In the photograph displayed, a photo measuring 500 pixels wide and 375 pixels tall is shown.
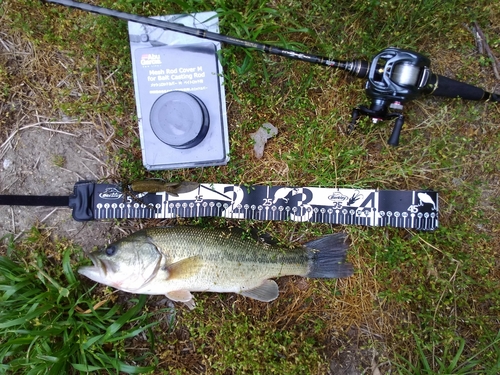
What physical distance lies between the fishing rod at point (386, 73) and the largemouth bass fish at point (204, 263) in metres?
1.11

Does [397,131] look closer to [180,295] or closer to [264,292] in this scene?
[264,292]

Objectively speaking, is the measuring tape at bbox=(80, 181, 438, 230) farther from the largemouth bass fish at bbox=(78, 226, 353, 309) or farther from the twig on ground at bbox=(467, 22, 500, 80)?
the twig on ground at bbox=(467, 22, 500, 80)

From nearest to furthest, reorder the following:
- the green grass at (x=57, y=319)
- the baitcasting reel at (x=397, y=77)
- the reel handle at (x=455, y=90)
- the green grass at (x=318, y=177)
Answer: the baitcasting reel at (x=397, y=77), the reel handle at (x=455, y=90), the green grass at (x=57, y=319), the green grass at (x=318, y=177)

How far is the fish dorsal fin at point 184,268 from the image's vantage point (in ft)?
9.73

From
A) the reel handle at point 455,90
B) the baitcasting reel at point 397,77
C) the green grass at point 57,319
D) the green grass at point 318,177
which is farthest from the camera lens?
the green grass at point 318,177

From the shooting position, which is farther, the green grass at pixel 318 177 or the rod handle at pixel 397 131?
the green grass at pixel 318 177

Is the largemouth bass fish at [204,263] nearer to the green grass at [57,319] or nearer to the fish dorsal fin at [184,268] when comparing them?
the fish dorsal fin at [184,268]

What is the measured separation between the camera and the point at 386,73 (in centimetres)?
274

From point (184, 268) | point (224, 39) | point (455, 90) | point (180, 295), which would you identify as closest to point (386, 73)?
point (455, 90)

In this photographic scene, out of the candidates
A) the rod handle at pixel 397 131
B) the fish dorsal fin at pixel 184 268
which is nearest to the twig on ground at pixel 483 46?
the rod handle at pixel 397 131

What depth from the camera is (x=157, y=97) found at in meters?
3.23

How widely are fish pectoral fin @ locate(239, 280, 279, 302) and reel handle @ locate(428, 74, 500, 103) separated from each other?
1919mm

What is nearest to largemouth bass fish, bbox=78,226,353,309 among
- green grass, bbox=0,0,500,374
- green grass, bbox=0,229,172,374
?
green grass, bbox=0,0,500,374

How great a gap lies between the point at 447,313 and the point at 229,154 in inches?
88.0
